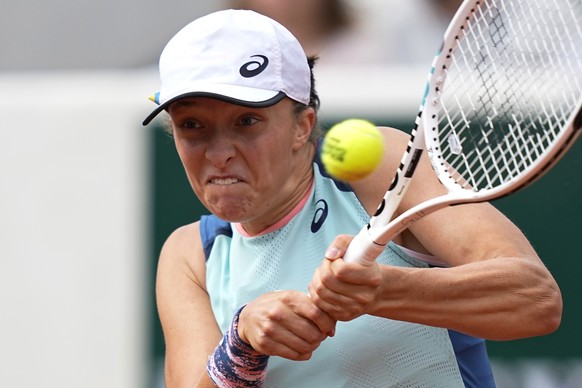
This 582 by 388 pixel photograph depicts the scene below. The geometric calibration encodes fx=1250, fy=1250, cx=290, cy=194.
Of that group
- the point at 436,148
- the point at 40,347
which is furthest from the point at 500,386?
the point at 436,148

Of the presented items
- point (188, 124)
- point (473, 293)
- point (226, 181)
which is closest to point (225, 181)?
point (226, 181)

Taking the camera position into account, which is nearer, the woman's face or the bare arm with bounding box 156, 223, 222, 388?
the woman's face

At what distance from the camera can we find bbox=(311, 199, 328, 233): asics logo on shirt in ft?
9.52

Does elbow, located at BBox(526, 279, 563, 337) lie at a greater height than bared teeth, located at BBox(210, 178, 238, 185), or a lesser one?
lesser

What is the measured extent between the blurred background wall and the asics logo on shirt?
76.3 inches

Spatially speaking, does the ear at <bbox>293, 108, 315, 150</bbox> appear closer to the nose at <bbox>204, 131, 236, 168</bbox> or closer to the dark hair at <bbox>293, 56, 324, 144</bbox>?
the dark hair at <bbox>293, 56, 324, 144</bbox>

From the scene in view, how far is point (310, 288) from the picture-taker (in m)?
2.52

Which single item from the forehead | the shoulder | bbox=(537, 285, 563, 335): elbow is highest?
the forehead

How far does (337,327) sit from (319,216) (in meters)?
0.27

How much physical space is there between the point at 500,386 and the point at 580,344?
349 mm

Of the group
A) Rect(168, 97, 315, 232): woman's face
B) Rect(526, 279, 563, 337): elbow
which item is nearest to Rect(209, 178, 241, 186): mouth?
Rect(168, 97, 315, 232): woman's face

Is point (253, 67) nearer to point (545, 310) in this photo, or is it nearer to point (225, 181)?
point (225, 181)

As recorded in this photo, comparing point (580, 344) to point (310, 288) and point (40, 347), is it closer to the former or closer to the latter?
point (40, 347)

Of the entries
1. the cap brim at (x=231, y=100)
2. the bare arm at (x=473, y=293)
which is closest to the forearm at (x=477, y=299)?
the bare arm at (x=473, y=293)
